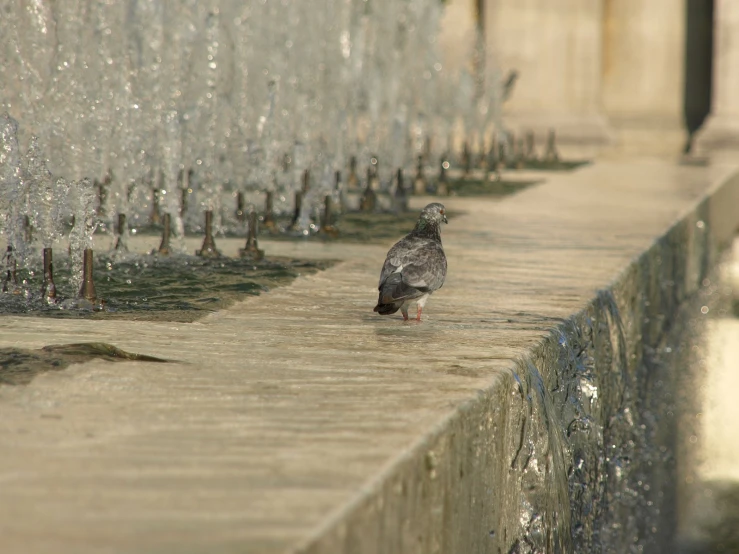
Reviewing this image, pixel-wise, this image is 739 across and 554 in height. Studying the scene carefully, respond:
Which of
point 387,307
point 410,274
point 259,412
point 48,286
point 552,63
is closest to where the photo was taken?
point 259,412

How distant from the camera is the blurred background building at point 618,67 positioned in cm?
2545

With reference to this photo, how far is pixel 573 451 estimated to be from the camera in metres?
5.90

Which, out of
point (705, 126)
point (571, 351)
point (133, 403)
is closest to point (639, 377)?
point (571, 351)

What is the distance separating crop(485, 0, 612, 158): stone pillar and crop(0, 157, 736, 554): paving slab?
18448mm

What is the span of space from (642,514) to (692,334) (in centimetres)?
442

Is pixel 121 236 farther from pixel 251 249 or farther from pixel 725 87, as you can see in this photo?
pixel 725 87

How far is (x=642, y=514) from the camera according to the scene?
823cm

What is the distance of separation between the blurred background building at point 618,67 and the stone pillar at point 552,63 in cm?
2

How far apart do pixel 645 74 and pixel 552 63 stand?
10.4 feet

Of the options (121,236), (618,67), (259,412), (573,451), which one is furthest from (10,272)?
(618,67)

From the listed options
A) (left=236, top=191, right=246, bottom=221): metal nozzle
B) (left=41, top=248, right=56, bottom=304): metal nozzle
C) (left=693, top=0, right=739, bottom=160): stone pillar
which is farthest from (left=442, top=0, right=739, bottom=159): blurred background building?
(left=41, top=248, right=56, bottom=304): metal nozzle

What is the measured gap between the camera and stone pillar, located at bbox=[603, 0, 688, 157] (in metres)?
27.6

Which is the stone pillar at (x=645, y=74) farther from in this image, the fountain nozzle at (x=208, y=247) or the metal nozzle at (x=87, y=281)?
the metal nozzle at (x=87, y=281)

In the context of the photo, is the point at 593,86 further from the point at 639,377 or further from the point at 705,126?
the point at 639,377
